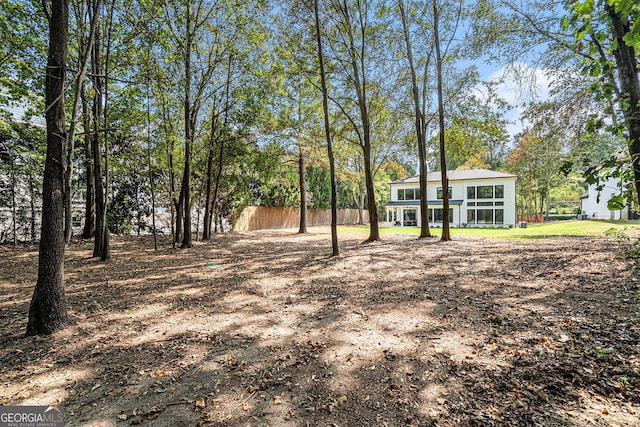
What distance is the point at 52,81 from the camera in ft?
12.0

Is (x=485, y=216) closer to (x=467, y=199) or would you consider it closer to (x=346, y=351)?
(x=467, y=199)

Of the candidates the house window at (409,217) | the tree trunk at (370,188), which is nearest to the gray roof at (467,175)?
the house window at (409,217)

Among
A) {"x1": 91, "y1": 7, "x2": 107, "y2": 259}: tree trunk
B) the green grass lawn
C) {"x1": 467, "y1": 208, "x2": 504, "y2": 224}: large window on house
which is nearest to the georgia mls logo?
{"x1": 91, "y1": 7, "x2": 107, "y2": 259}: tree trunk

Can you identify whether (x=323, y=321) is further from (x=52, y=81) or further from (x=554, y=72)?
(x=554, y=72)

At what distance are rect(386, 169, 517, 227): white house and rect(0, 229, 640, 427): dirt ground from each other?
833 inches

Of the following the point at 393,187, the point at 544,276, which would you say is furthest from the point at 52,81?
the point at 393,187

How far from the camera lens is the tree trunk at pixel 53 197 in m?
3.57

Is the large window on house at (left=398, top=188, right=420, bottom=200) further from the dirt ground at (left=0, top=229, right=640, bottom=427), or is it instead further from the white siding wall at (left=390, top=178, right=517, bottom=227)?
the dirt ground at (left=0, top=229, right=640, bottom=427)

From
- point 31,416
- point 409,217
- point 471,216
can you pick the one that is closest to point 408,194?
point 409,217

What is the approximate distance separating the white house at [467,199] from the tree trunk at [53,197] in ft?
85.9

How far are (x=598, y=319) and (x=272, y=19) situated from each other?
11.4 m

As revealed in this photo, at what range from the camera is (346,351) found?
3062 mm

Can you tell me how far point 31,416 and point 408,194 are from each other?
1152 inches

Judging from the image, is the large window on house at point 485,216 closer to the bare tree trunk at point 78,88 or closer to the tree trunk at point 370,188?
the tree trunk at point 370,188
